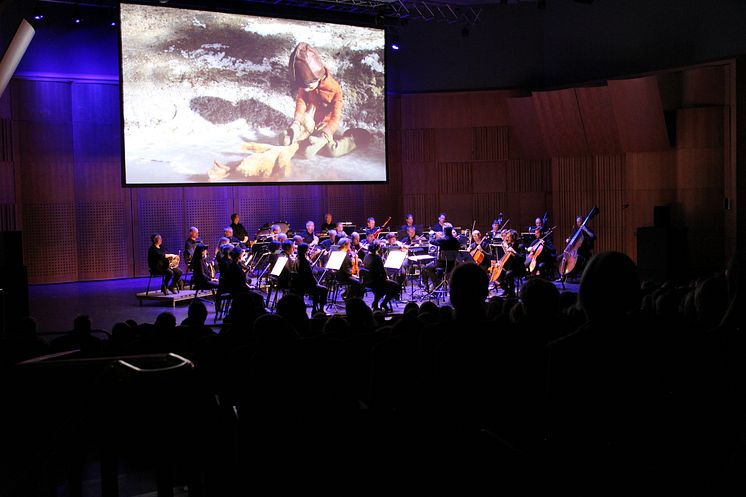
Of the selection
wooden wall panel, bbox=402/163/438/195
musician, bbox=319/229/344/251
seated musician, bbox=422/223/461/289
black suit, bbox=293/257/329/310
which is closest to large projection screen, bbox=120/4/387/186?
musician, bbox=319/229/344/251

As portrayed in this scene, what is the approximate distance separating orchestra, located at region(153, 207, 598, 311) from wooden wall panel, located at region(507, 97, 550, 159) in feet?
11.8

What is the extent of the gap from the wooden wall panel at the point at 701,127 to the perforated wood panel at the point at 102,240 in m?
13.5

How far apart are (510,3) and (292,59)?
7.24m

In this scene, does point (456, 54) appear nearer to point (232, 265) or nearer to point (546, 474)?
point (232, 265)

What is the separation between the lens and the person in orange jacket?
1596cm

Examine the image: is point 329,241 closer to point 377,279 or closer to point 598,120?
point 377,279

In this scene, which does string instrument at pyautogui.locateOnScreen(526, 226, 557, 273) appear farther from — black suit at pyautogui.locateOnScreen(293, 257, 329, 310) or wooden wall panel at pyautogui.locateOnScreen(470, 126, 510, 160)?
wooden wall panel at pyautogui.locateOnScreen(470, 126, 510, 160)

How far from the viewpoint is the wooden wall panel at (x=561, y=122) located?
57.6ft

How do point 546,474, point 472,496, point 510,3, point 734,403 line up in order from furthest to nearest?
point 510,3 < point 734,403 < point 472,496 < point 546,474

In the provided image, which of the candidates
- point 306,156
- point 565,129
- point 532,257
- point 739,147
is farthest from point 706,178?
point 306,156

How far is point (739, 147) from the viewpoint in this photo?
48.9 ft

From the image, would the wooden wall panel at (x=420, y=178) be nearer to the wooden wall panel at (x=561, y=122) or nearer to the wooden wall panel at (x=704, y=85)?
the wooden wall panel at (x=561, y=122)

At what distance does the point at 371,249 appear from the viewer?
40.8 ft

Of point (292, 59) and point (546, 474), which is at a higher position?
point (292, 59)
